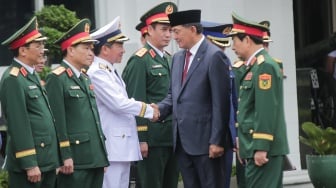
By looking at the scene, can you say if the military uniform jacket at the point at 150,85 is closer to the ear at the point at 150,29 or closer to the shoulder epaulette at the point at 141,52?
the shoulder epaulette at the point at 141,52

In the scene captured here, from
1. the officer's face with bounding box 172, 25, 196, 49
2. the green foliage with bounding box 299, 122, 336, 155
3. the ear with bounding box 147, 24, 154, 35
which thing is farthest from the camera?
the green foliage with bounding box 299, 122, 336, 155

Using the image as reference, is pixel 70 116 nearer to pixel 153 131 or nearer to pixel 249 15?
pixel 153 131

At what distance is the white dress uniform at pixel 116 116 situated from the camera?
8609 mm

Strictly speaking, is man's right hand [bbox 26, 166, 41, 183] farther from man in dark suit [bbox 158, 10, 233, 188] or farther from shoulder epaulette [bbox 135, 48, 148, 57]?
shoulder epaulette [bbox 135, 48, 148, 57]

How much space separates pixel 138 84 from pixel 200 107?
997 mm

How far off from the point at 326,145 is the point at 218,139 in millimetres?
2214

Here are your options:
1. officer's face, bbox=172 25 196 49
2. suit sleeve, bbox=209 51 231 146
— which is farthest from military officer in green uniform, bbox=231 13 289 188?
officer's face, bbox=172 25 196 49

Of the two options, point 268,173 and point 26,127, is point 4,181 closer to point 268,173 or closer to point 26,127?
point 26,127

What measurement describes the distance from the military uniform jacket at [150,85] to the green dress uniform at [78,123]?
110 centimetres

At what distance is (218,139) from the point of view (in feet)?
26.9

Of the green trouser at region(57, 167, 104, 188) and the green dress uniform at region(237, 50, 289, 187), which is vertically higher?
the green dress uniform at region(237, 50, 289, 187)

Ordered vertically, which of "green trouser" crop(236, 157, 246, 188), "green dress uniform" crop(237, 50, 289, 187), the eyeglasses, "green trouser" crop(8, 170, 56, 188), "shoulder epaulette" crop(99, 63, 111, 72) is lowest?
"green trouser" crop(236, 157, 246, 188)

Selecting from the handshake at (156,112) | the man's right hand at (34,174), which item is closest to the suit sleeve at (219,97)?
the handshake at (156,112)

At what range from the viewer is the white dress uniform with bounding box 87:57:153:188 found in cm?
861
